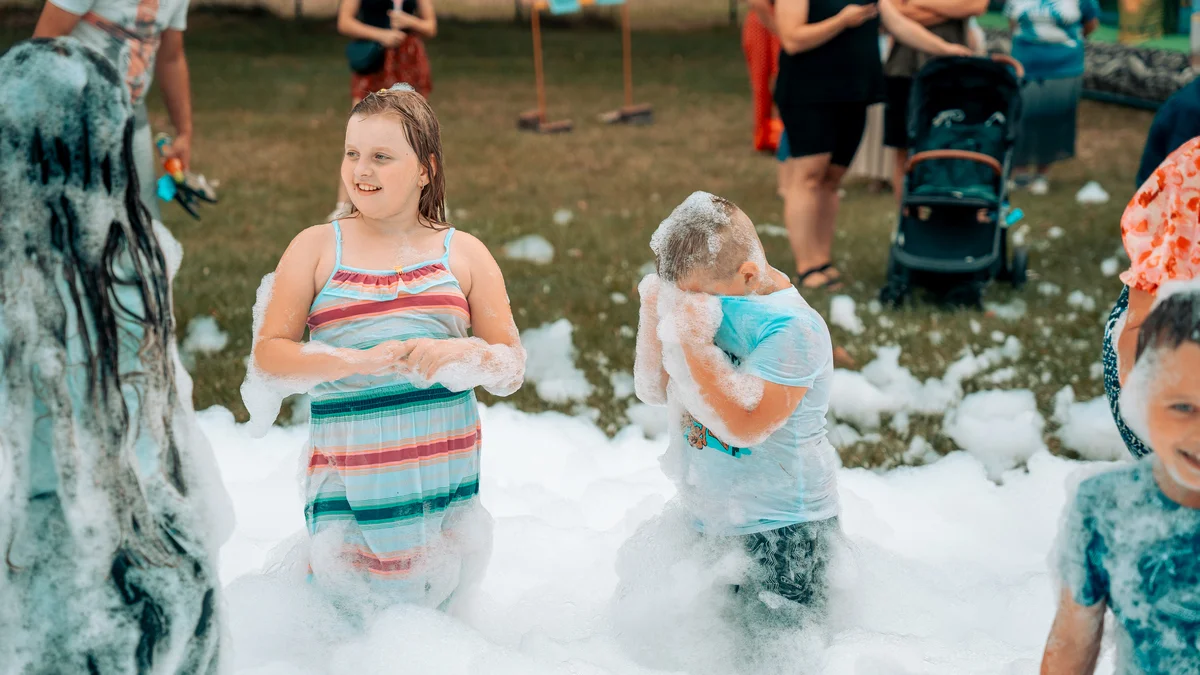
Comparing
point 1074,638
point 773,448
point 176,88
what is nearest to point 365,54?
point 176,88

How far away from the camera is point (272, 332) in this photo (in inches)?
100.0

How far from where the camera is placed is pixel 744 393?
2.43 metres

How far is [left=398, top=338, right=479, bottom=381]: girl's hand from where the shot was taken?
2457 millimetres

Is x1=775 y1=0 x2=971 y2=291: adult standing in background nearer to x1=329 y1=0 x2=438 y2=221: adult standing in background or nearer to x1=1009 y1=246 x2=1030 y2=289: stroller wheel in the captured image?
x1=1009 y1=246 x2=1030 y2=289: stroller wheel

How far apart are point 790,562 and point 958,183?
3.73m

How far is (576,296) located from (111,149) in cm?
391

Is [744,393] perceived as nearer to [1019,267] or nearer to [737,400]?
[737,400]

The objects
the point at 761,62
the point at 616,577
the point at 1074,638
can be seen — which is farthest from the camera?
the point at 761,62

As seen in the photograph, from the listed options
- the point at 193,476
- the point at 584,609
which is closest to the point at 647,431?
the point at 584,609

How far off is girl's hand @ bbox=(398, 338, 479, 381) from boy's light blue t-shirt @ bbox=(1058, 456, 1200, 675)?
3.91 ft

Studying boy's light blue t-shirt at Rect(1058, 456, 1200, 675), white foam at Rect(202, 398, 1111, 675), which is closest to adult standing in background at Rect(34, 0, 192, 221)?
white foam at Rect(202, 398, 1111, 675)

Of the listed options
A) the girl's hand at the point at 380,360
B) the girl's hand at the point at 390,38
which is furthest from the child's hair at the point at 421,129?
the girl's hand at the point at 390,38

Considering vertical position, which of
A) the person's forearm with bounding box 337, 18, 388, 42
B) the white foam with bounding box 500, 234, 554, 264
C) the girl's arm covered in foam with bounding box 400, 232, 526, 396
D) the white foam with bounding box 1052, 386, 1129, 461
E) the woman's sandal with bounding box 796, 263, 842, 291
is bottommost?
the white foam with bounding box 500, 234, 554, 264

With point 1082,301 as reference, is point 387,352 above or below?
above
